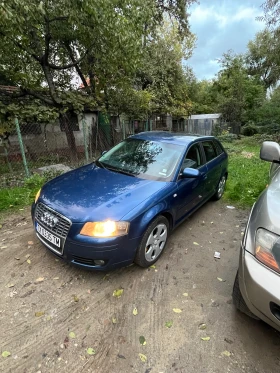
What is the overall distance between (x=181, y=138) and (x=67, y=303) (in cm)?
281

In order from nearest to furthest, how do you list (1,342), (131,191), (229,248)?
1. (1,342)
2. (131,191)
3. (229,248)

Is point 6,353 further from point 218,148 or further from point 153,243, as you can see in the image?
point 218,148

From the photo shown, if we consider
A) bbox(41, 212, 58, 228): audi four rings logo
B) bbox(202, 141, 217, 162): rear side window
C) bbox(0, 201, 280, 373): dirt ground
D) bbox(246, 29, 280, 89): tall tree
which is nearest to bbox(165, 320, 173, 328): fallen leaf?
bbox(0, 201, 280, 373): dirt ground

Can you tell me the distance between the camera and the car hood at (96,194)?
7.33 ft

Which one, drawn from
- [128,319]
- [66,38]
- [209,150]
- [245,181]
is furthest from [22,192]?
[66,38]

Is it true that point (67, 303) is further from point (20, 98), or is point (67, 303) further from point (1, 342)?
point (20, 98)

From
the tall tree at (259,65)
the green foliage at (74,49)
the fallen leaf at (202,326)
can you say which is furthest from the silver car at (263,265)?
the tall tree at (259,65)

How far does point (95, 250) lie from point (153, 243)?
80 cm

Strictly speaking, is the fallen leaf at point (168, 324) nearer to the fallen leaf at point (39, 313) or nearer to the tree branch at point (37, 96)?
the fallen leaf at point (39, 313)

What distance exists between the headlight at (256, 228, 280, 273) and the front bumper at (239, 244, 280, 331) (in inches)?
1.6

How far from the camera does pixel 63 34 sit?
7176 millimetres

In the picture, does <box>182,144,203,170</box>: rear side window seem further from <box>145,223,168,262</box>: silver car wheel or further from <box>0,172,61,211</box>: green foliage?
<box>0,172,61,211</box>: green foliage

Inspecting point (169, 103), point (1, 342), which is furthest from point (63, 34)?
point (169, 103)

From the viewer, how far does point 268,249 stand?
5.03 ft
